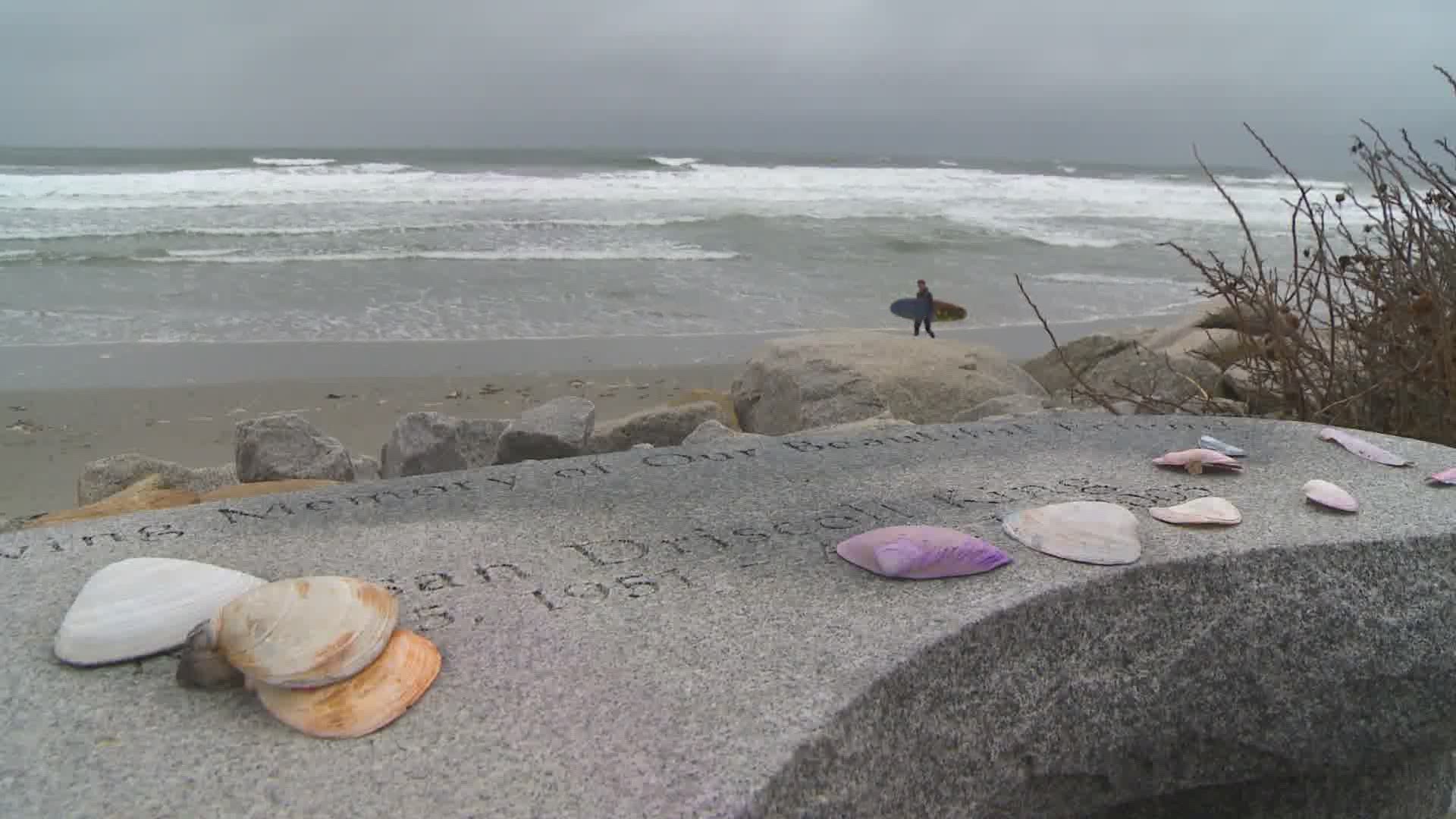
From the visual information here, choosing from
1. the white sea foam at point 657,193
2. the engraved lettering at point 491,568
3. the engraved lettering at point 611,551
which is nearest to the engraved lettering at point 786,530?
the engraved lettering at point 611,551

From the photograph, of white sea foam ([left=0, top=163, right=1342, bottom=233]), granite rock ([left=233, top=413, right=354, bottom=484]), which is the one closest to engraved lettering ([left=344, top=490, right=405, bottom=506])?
granite rock ([left=233, top=413, right=354, bottom=484])

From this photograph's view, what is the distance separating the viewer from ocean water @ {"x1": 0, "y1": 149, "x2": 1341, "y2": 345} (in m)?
10.2

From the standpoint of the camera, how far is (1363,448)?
9.61ft

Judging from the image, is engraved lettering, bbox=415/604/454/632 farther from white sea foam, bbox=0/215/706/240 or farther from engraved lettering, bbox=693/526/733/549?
white sea foam, bbox=0/215/706/240

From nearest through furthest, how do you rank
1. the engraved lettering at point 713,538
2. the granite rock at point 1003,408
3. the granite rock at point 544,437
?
the engraved lettering at point 713,538, the granite rock at point 544,437, the granite rock at point 1003,408

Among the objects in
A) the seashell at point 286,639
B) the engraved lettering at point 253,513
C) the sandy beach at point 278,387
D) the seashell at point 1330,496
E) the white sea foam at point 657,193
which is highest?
the white sea foam at point 657,193

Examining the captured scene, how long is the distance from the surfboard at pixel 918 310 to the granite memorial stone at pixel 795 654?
556 centimetres

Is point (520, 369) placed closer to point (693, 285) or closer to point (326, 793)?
point (693, 285)

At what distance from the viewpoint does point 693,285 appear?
1251cm

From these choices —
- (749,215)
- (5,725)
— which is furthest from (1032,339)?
(749,215)

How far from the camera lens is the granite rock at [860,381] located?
535cm

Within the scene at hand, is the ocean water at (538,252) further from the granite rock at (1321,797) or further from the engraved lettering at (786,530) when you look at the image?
the granite rock at (1321,797)

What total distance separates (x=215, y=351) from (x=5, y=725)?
7624mm

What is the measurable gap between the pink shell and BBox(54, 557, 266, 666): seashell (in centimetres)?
223
